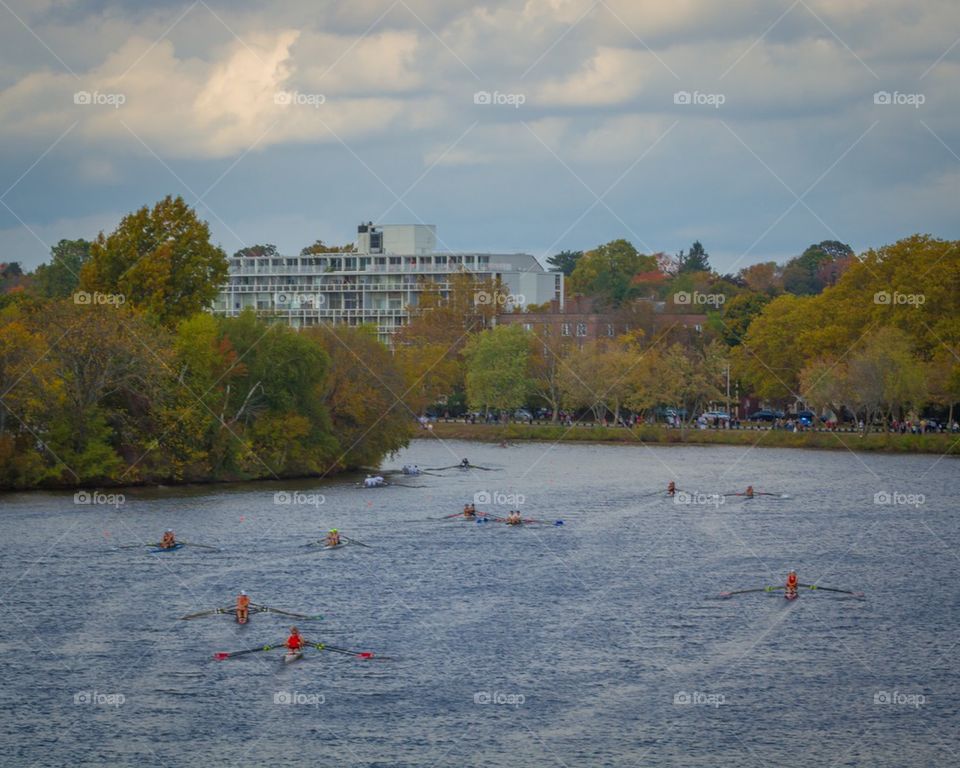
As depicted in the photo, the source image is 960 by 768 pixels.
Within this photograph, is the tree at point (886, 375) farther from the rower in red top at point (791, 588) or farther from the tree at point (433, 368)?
the rower in red top at point (791, 588)

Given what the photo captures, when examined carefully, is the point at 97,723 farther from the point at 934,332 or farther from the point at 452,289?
the point at 452,289

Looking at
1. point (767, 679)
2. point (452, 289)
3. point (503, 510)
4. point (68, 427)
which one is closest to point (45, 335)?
point (68, 427)

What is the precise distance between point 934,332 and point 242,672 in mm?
105500

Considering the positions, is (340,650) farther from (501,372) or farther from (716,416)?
(716,416)

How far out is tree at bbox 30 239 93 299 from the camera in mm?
153675

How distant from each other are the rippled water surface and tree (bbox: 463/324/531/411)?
68.1 meters

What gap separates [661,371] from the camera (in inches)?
5531

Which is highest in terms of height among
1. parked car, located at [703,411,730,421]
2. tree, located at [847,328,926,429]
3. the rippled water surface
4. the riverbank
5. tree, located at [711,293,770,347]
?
tree, located at [711,293,770,347]

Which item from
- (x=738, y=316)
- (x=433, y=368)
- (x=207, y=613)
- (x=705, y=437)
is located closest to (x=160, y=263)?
(x=433, y=368)

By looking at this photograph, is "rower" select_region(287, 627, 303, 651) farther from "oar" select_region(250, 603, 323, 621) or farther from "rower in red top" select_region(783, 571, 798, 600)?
"rower in red top" select_region(783, 571, 798, 600)

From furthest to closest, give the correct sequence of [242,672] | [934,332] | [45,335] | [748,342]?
[748,342]
[934,332]
[45,335]
[242,672]

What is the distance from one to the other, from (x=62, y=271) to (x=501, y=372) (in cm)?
5961

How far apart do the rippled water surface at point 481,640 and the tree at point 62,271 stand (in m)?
83.5

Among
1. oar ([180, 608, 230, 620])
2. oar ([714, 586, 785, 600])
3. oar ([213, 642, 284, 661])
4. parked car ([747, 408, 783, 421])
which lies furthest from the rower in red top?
parked car ([747, 408, 783, 421])
